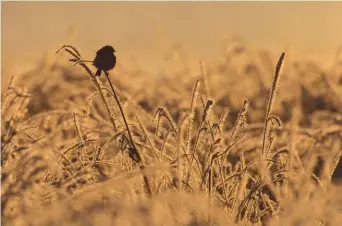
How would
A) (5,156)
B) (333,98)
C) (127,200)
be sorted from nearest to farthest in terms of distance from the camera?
(127,200)
(5,156)
(333,98)

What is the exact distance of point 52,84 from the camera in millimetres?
5340

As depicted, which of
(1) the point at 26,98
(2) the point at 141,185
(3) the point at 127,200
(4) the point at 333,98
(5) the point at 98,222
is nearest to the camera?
(5) the point at 98,222

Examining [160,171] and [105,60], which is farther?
[160,171]

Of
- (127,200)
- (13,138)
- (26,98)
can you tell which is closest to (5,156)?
(13,138)

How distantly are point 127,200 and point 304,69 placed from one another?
3.37m

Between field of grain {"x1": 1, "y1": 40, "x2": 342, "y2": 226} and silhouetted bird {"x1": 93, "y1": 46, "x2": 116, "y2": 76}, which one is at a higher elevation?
silhouetted bird {"x1": 93, "y1": 46, "x2": 116, "y2": 76}

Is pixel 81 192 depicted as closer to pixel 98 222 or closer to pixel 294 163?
pixel 98 222

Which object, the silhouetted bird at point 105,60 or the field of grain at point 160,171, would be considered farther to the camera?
the silhouetted bird at point 105,60

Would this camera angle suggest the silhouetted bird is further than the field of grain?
Yes

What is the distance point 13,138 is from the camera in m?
3.03

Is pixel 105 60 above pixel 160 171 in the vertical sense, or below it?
above

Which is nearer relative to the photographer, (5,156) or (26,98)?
(5,156)

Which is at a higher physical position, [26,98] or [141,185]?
[26,98]

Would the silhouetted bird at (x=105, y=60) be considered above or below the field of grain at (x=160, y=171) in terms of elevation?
above
